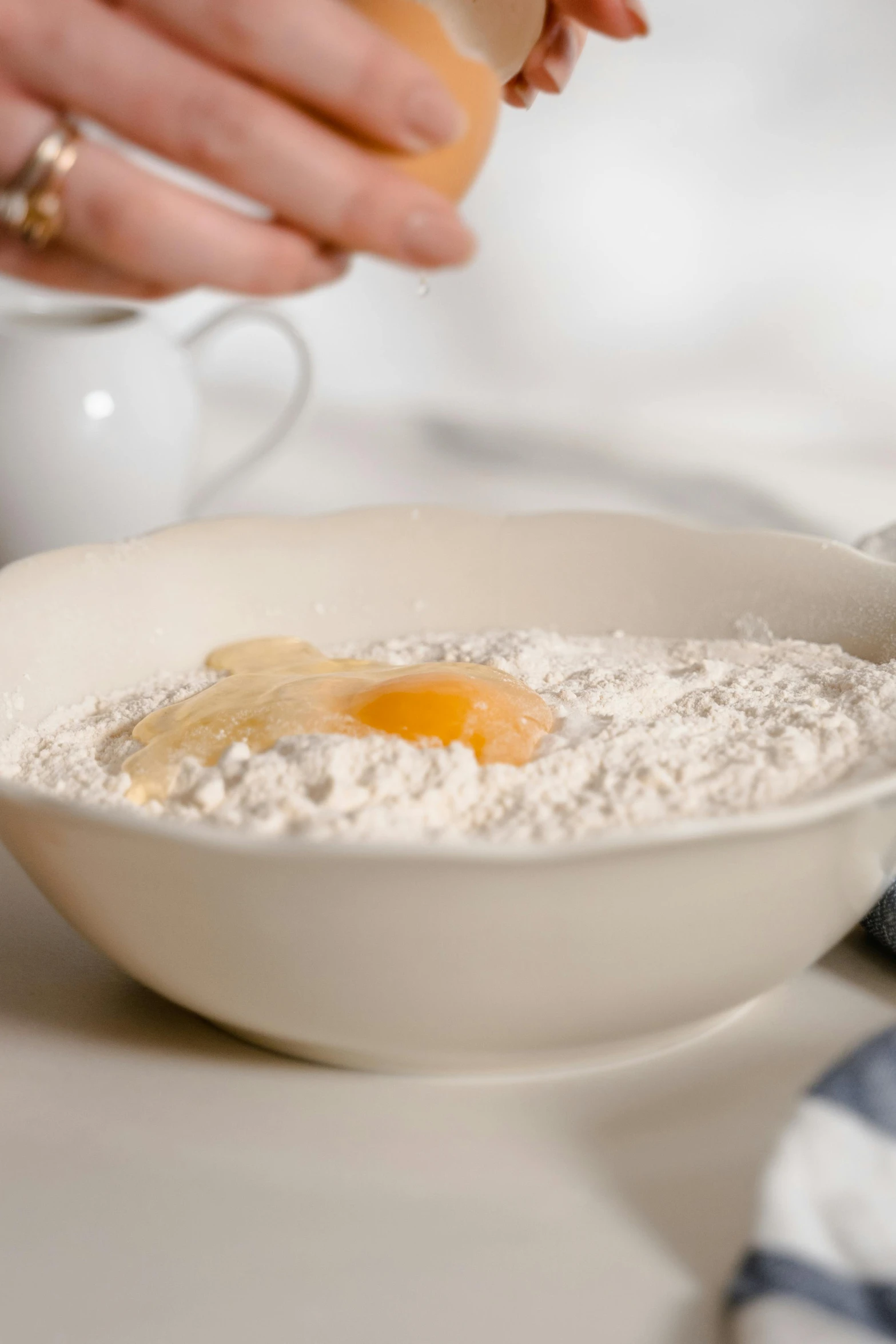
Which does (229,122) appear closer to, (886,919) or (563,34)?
(563,34)

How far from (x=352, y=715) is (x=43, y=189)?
0.31 metres

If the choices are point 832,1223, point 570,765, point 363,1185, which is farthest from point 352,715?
point 832,1223

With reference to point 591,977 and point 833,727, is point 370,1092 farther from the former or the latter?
point 833,727

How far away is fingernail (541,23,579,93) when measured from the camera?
3.16 ft

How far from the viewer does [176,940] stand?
705 mm

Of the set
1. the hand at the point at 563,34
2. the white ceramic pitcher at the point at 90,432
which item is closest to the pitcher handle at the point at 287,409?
the white ceramic pitcher at the point at 90,432

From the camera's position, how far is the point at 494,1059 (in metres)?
0.73

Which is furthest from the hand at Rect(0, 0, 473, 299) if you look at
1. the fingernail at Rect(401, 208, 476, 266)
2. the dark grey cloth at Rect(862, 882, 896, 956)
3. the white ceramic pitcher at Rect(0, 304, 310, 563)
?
the white ceramic pitcher at Rect(0, 304, 310, 563)

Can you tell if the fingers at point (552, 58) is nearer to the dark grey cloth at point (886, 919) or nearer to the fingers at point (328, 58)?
the fingers at point (328, 58)

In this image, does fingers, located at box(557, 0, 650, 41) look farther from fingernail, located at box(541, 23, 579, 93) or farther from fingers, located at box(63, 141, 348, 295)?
fingers, located at box(63, 141, 348, 295)

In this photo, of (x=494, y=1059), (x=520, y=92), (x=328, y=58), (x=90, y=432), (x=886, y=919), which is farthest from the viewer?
(x=90, y=432)

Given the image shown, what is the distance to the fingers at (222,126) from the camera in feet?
2.02

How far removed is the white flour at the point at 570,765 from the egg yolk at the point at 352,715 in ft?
0.05

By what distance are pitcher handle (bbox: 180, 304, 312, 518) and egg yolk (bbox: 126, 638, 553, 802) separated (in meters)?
0.84
